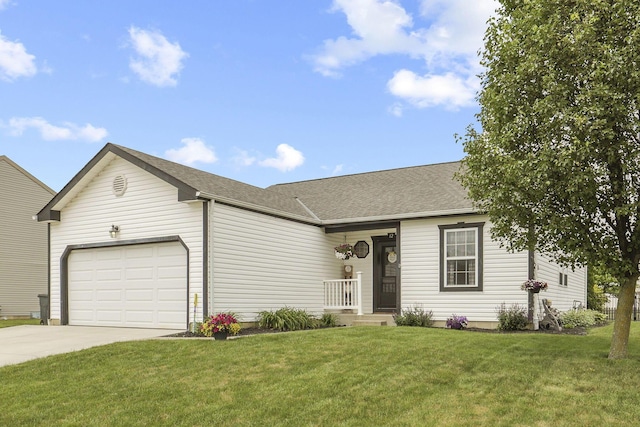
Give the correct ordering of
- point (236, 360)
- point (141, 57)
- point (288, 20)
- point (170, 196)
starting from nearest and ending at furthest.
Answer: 1. point (236, 360)
2. point (170, 196)
3. point (288, 20)
4. point (141, 57)

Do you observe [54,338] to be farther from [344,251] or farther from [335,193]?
[335,193]

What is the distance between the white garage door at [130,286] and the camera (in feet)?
46.5

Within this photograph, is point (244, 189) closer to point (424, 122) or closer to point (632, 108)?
point (424, 122)

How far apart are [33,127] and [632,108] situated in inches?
701

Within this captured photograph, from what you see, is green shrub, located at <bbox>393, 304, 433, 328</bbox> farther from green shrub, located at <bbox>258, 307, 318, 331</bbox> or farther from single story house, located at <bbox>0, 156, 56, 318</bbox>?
single story house, located at <bbox>0, 156, 56, 318</bbox>

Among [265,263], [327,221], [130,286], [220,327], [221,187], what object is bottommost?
[220,327]

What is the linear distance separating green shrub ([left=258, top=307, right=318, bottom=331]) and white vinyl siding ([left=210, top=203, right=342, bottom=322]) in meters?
0.32

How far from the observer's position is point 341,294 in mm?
17125

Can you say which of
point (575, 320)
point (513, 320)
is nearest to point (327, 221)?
point (513, 320)

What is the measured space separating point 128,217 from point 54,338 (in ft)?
11.7

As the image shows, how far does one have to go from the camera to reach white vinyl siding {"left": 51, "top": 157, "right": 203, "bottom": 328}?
543 inches

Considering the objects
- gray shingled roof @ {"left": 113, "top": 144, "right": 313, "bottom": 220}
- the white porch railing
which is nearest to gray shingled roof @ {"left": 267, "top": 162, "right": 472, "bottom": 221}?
gray shingled roof @ {"left": 113, "top": 144, "right": 313, "bottom": 220}

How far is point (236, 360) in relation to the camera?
9344 mm

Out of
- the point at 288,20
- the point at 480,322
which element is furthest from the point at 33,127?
the point at 480,322
